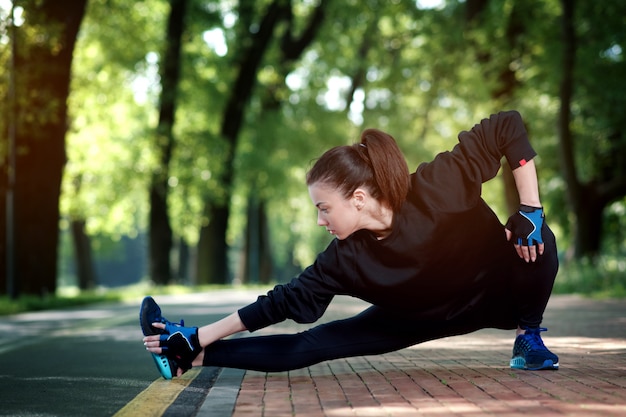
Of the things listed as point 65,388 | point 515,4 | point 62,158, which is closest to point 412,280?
point 65,388

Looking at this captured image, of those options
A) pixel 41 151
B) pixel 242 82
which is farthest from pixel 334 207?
pixel 242 82

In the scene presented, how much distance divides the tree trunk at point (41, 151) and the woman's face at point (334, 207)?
14545 millimetres

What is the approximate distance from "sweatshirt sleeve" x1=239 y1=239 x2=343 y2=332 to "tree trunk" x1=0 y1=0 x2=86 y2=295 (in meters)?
14.4

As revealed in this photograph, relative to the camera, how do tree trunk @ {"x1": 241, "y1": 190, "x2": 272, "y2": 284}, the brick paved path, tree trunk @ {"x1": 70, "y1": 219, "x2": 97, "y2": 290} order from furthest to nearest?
1. tree trunk @ {"x1": 241, "y1": 190, "x2": 272, "y2": 284}
2. tree trunk @ {"x1": 70, "y1": 219, "x2": 97, "y2": 290}
3. the brick paved path

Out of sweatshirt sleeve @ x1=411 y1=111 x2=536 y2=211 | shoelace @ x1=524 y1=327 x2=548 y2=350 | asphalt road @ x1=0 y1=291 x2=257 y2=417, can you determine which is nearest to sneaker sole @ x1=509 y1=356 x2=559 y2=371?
shoelace @ x1=524 y1=327 x2=548 y2=350

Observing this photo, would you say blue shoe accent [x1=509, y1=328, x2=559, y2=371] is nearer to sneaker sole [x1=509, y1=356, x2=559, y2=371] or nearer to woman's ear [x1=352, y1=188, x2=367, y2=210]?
sneaker sole [x1=509, y1=356, x2=559, y2=371]

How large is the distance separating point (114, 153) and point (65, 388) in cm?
3067

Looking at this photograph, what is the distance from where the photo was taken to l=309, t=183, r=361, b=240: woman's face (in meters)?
5.50

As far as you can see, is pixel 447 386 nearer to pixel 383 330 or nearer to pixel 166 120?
pixel 383 330

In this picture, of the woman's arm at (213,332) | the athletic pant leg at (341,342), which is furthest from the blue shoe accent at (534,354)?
the woman's arm at (213,332)

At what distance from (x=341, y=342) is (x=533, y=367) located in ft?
3.85

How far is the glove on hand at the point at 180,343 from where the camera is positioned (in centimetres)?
583

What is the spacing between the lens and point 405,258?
224 inches

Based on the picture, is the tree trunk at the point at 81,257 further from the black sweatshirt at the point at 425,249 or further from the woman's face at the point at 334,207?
the woman's face at the point at 334,207
